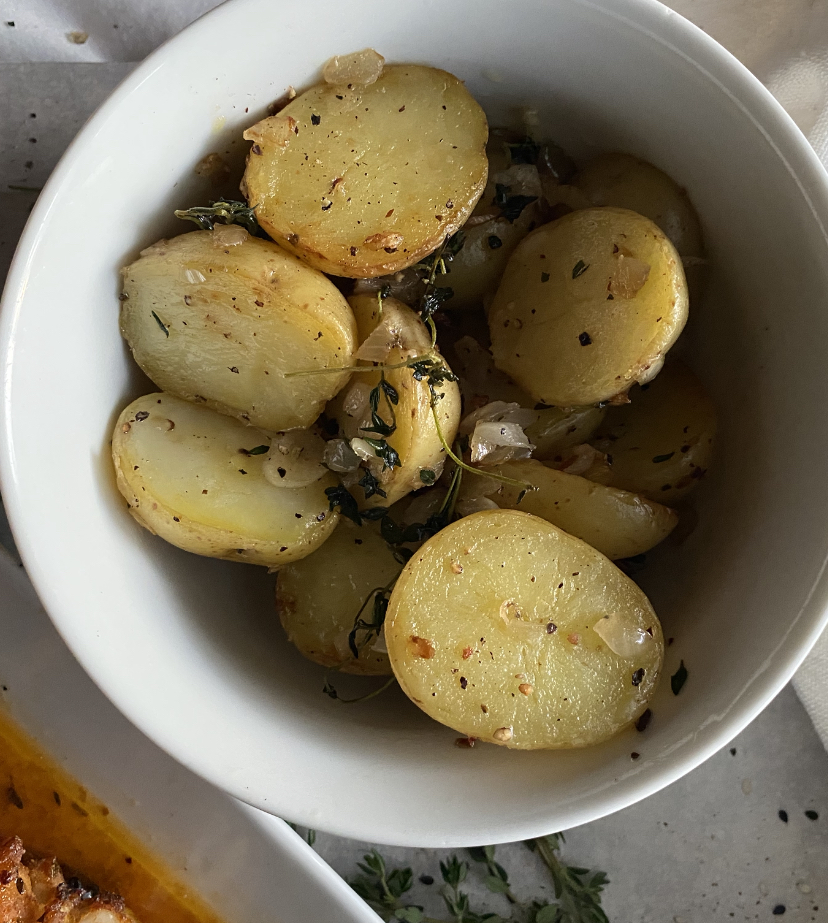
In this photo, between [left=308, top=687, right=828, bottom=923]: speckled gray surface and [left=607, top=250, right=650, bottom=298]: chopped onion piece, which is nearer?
[left=607, top=250, right=650, bottom=298]: chopped onion piece

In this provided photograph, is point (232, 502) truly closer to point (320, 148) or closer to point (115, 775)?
point (320, 148)

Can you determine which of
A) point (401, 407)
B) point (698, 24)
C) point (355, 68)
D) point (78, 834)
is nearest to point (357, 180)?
point (355, 68)

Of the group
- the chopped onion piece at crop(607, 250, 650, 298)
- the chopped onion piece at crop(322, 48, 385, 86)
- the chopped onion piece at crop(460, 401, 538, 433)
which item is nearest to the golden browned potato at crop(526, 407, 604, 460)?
the chopped onion piece at crop(460, 401, 538, 433)

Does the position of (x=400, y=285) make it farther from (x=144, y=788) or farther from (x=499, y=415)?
(x=144, y=788)

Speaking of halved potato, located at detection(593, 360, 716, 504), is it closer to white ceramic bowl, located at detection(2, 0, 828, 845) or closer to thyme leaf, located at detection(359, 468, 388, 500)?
white ceramic bowl, located at detection(2, 0, 828, 845)

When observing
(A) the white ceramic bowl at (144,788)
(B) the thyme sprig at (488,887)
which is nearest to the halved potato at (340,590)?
(A) the white ceramic bowl at (144,788)

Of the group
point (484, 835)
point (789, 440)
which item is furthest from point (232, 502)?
point (789, 440)

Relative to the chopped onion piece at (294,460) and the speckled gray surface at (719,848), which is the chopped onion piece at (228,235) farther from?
the speckled gray surface at (719,848)
